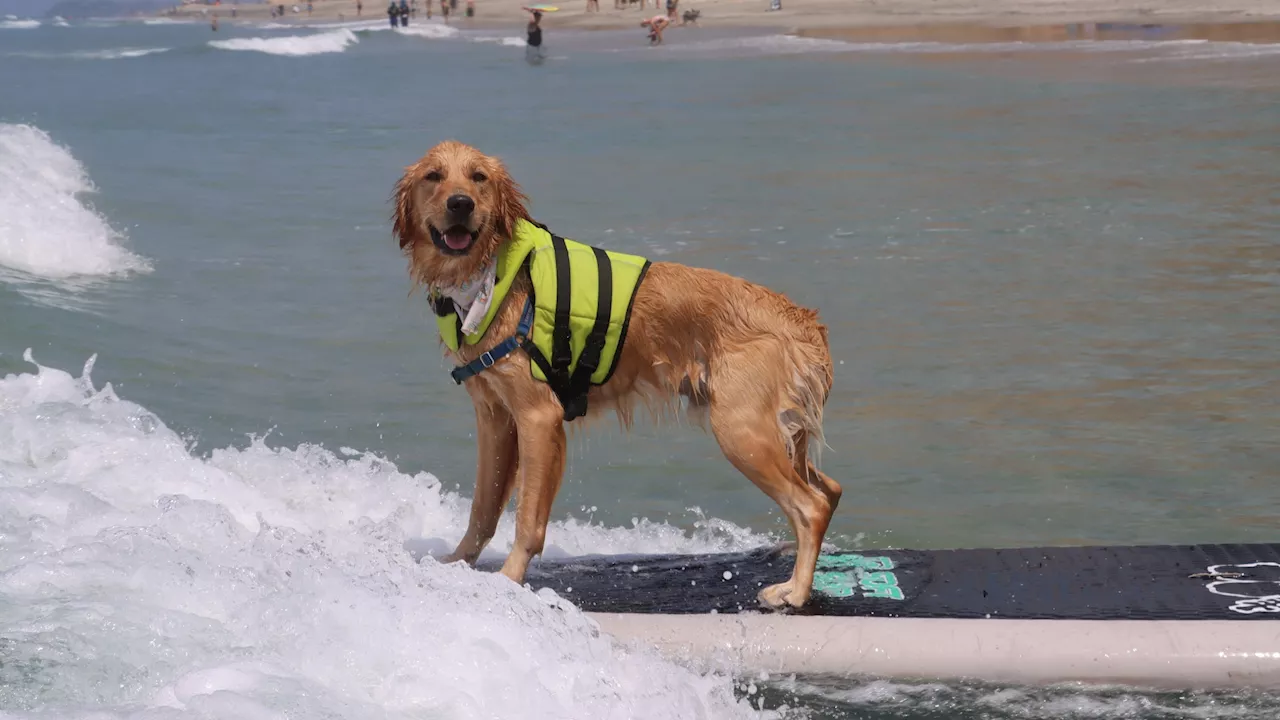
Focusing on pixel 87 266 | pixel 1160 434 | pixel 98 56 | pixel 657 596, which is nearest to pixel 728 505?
pixel 657 596

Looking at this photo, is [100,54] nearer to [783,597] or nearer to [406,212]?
[406,212]

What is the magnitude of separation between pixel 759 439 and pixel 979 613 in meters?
1.07

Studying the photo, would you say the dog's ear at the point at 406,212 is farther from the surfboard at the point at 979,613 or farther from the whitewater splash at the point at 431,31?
the whitewater splash at the point at 431,31

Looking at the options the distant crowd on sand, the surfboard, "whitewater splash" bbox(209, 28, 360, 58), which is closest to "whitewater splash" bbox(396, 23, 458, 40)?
the distant crowd on sand

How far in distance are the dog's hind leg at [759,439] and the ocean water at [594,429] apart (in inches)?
25.5

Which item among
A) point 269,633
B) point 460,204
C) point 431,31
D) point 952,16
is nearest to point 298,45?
point 431,31

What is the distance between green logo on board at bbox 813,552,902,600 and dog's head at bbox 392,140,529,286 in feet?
6.24

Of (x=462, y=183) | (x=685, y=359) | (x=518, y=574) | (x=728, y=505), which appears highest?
(x=462, y=183)

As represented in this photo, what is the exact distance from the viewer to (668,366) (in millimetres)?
5266

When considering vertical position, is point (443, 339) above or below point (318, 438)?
above

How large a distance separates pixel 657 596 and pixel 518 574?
0.61 meters

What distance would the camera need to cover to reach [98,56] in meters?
66.6

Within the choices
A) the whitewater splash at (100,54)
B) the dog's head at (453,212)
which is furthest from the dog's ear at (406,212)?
the whitewater splash at (100,54)

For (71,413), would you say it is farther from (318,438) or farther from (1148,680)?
(1148,680)
